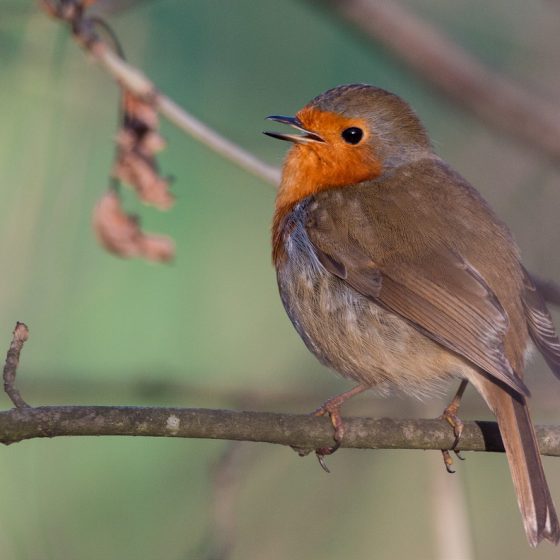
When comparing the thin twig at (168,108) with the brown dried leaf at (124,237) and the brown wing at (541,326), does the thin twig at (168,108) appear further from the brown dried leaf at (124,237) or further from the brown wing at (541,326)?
the brown wing at (541,326)

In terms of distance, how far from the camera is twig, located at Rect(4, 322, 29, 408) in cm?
291

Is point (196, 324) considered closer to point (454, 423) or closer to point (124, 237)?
point (124, 237)

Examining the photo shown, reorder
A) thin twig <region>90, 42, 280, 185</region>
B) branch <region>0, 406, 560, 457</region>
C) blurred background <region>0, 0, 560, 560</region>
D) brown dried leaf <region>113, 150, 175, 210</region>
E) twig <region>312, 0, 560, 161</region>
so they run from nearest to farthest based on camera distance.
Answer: branch <region>0, 406, 560, 457</region>, thin twig <region>90, 42, 280, 185</region>, brown dried leaf <region>113, 150, 175, 210</region>, blurred background <region>0, 0, 560, 560</region>, twig <region>312, 0, 560, 161</region>

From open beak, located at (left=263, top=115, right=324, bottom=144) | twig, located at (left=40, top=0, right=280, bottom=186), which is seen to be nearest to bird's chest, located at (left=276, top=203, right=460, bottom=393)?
open beak, located at (left=263, top=115, right=324, bottom=144)

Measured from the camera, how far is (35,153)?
4355 millimetres

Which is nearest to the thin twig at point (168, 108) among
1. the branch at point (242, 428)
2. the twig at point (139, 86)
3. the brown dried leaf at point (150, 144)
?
the twig at point (139, 86)

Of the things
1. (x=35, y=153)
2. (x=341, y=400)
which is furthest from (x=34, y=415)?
(x=35, y=153)

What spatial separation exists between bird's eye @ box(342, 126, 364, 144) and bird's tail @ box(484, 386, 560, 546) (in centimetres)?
136

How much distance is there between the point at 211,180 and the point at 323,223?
1.95 metres

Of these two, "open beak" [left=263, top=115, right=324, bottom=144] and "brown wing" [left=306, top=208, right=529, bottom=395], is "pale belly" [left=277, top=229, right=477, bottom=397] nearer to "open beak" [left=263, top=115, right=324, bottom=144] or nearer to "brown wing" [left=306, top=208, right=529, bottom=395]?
"brown wing" [left=306, top=208, right=529, bottom=395]

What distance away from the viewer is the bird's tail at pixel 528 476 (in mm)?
3275

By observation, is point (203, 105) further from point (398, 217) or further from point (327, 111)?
point (398, 217)

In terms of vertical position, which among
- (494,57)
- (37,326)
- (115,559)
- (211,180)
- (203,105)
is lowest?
(115,559)

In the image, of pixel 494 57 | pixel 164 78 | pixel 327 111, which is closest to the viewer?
pixel 327 111
